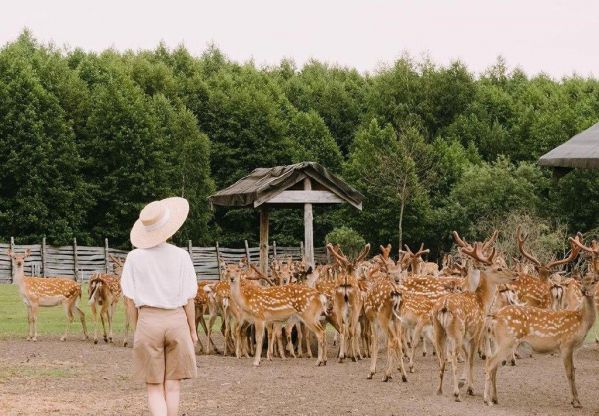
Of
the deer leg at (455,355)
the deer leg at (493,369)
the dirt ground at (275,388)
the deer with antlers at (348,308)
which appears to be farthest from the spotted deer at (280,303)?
the deer leg at (493,369)

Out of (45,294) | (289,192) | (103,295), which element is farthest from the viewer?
(289,192)

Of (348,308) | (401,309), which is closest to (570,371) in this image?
(401,309)

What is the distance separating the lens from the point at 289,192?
53.3 feet

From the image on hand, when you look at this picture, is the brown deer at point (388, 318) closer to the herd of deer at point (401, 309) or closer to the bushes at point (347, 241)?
the herd of deer at point (401, 309)

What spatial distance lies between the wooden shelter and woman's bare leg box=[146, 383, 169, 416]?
8.31 m

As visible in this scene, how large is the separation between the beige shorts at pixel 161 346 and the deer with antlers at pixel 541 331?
3855 mm

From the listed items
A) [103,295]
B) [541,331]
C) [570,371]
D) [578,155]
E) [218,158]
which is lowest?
[570,371]

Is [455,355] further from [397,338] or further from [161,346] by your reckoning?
[161,346]

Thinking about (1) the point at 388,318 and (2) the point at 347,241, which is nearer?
(1) the point at 388,318

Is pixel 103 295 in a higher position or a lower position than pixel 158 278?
lower

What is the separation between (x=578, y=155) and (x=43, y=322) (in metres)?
11.5

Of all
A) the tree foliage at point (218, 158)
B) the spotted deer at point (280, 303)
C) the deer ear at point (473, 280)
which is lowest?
the spotted deer at point (280, 303)

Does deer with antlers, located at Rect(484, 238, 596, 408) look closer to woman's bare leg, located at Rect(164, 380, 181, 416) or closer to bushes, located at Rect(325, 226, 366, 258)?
woman's bare leg, located at Rect(164, 380, 181, 416)

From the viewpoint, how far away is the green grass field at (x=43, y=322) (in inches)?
674
